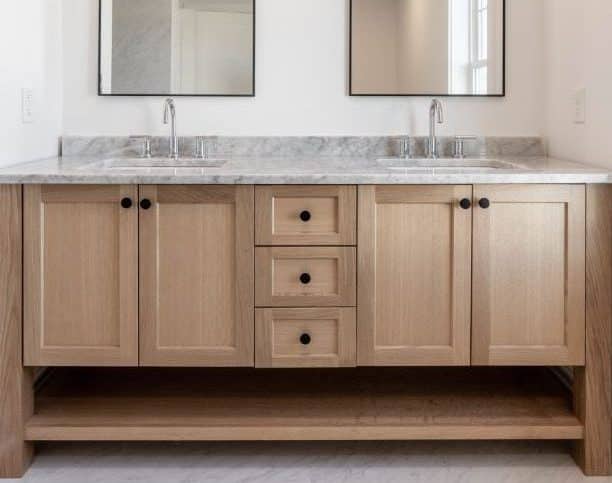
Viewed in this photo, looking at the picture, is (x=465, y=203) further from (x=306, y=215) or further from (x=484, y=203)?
(x=306, y=215)

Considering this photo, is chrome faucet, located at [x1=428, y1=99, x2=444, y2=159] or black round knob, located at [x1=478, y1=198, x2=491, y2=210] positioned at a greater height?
chrome faucet, located at [x1=428, y1=99, x2=444, y2=159]

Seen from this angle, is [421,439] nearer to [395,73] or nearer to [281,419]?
[281,419]

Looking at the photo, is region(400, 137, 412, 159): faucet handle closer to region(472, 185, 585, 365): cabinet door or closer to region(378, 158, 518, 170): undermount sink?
region(378, 158, 518, 170): undermount sink

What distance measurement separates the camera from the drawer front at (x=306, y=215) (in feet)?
8.02

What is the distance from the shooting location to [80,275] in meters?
2.44

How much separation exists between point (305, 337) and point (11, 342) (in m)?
0.77

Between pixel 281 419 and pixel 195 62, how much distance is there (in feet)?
4.25

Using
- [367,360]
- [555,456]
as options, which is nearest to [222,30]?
[367,360]

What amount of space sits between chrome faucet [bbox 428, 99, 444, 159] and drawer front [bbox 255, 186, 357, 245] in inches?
30.2

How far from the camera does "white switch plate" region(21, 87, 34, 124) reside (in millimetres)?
2734

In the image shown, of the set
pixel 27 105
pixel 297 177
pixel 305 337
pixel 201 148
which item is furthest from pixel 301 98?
pixel 305 337

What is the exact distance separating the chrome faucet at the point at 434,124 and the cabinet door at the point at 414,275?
704 millimetres

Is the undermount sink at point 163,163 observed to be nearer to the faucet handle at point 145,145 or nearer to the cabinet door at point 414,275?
the faucet handle at point 145,145

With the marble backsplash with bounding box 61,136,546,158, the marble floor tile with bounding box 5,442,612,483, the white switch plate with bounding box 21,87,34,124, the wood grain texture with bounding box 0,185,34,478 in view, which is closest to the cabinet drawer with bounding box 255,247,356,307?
the marble floor tile with bounding box 5,442,612,483
